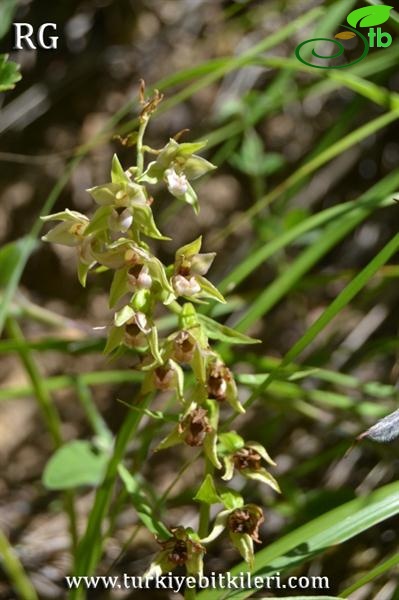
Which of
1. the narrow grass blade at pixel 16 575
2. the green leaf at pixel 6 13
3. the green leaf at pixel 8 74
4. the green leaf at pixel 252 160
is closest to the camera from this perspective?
the green leaf at pixel 8 74

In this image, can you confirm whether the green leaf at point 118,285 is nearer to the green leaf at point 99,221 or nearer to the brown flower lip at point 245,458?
the green leaf at point 99,221

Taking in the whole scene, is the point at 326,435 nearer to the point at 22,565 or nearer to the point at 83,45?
the point at 22,565

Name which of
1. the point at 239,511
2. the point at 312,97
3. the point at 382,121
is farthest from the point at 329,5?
the point at 239,511

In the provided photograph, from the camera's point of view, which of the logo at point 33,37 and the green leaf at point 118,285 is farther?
the logo at point 33,37

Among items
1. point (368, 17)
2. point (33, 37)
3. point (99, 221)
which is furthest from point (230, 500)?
point (33, 37)

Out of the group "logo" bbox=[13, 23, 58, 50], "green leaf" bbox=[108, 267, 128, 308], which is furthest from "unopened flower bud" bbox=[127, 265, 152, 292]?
"logo" bbox=[13, 23, 58, 50]

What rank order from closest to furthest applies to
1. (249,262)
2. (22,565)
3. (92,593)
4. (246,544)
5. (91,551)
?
(246,544) → (91,551) → (249,262) → (92,593) → (22,565)

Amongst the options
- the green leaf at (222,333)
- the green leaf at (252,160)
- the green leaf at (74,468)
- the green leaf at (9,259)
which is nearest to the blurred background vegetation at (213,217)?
the green leaf at (252,160)
